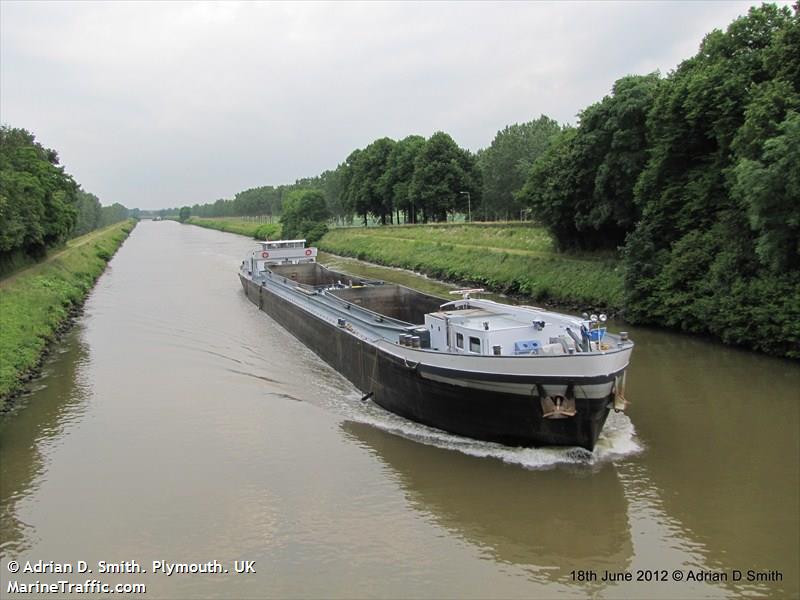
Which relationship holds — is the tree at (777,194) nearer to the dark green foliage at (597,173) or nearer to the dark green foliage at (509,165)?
the dark green foliage at (597,173)

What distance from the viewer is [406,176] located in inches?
2916

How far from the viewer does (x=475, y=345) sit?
15.3m

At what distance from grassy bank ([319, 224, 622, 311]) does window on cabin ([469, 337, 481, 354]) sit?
15.3 meters

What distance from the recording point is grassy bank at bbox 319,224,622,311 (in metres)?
31.7

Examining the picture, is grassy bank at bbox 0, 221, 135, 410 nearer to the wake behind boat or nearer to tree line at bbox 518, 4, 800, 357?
the wake behind boat

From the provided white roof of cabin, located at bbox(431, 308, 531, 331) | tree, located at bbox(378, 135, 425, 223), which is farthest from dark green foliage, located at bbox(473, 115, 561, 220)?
white roof of cabin, located at bbox(431, 308, 531, 331)

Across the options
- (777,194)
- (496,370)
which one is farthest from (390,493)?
(777,194)

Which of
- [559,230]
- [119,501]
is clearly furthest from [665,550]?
[559,230]

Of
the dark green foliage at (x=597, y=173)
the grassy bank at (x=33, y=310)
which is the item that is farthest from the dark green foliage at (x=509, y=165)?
the grassy bank at (x=33, y=310)

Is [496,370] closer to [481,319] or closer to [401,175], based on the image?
[481,319]

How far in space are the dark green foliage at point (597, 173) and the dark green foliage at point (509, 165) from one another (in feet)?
78.1

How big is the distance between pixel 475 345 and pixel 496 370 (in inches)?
81.4

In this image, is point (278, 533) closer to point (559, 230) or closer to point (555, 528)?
point (555, 528)

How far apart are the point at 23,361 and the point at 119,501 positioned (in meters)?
12.3
